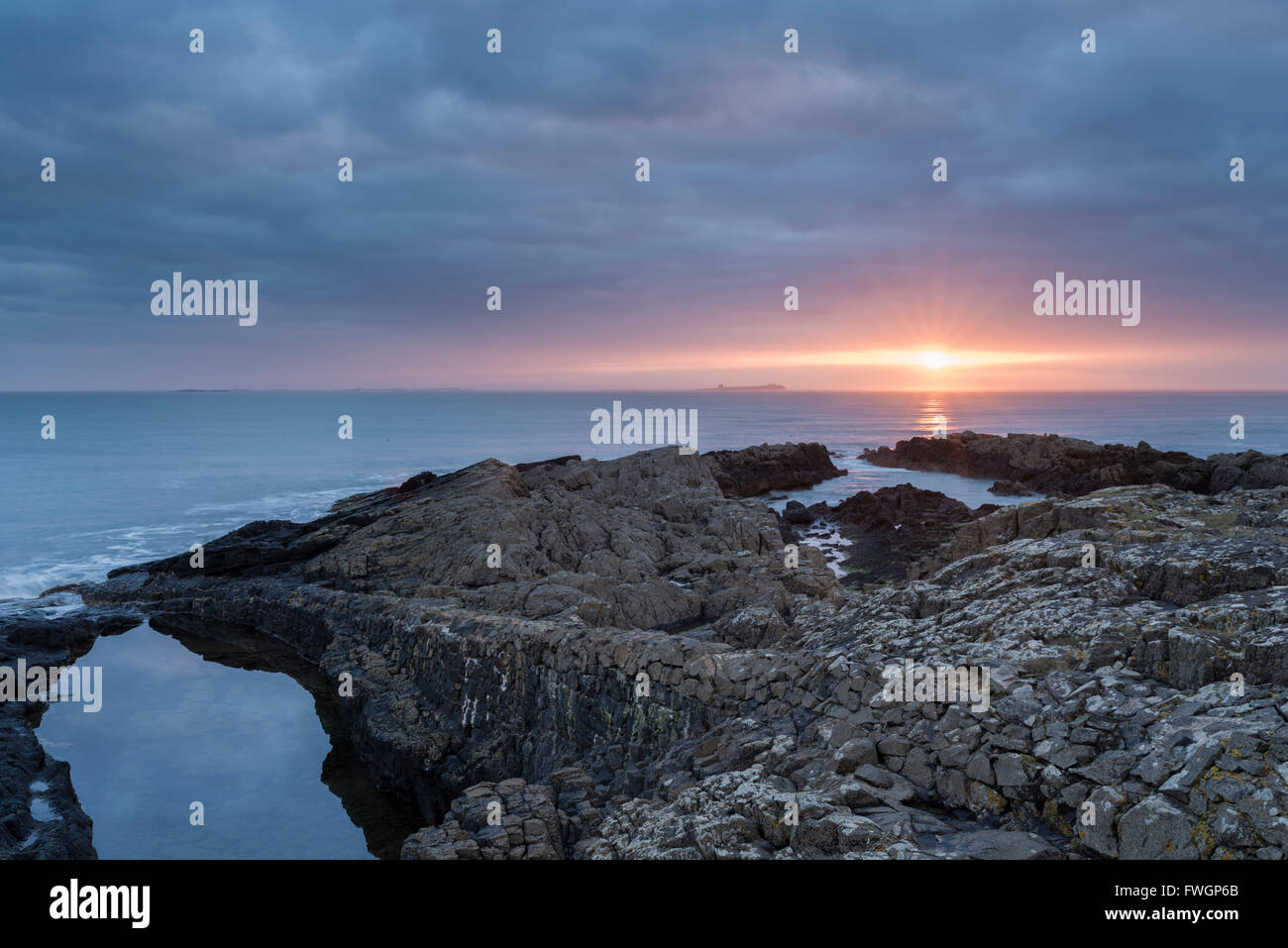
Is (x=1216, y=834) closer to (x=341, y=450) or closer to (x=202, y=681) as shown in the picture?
(x=202, y=681)

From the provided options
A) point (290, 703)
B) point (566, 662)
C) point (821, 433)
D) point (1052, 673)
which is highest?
point (821, 433)

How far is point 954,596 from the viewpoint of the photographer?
1316 centimetres

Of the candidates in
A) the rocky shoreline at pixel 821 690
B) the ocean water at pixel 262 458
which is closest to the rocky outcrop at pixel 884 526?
the rocky shoreline at pixel 821 690

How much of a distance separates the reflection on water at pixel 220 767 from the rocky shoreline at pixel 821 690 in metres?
0.98

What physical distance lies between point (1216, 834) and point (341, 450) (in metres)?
115

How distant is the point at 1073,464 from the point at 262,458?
93.3m

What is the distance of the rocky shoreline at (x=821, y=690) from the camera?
774 centimetres

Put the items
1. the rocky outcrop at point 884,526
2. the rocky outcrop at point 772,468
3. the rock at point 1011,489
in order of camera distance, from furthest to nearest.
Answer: the rocky outcrop at point 772,468, the rock at point 1011,489, the rocky outcrop at point 884,526

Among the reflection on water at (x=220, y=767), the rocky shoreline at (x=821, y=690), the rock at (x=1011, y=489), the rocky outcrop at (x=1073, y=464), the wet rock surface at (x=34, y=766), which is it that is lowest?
the reflection on water at (x=220, y=767)

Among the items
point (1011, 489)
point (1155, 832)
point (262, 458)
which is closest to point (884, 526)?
point (1011, 489)

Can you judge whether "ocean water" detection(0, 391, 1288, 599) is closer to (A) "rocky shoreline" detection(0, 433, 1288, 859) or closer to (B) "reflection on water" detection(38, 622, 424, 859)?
(B) "reflection on water" detection(38, 622, 424, 859)

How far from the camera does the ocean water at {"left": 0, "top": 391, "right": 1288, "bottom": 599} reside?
50969mm

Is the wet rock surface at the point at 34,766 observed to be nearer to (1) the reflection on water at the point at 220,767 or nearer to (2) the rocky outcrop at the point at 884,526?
(1) the reflection on water at the point at 220,767

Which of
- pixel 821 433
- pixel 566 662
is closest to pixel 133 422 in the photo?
pixel 821 433
